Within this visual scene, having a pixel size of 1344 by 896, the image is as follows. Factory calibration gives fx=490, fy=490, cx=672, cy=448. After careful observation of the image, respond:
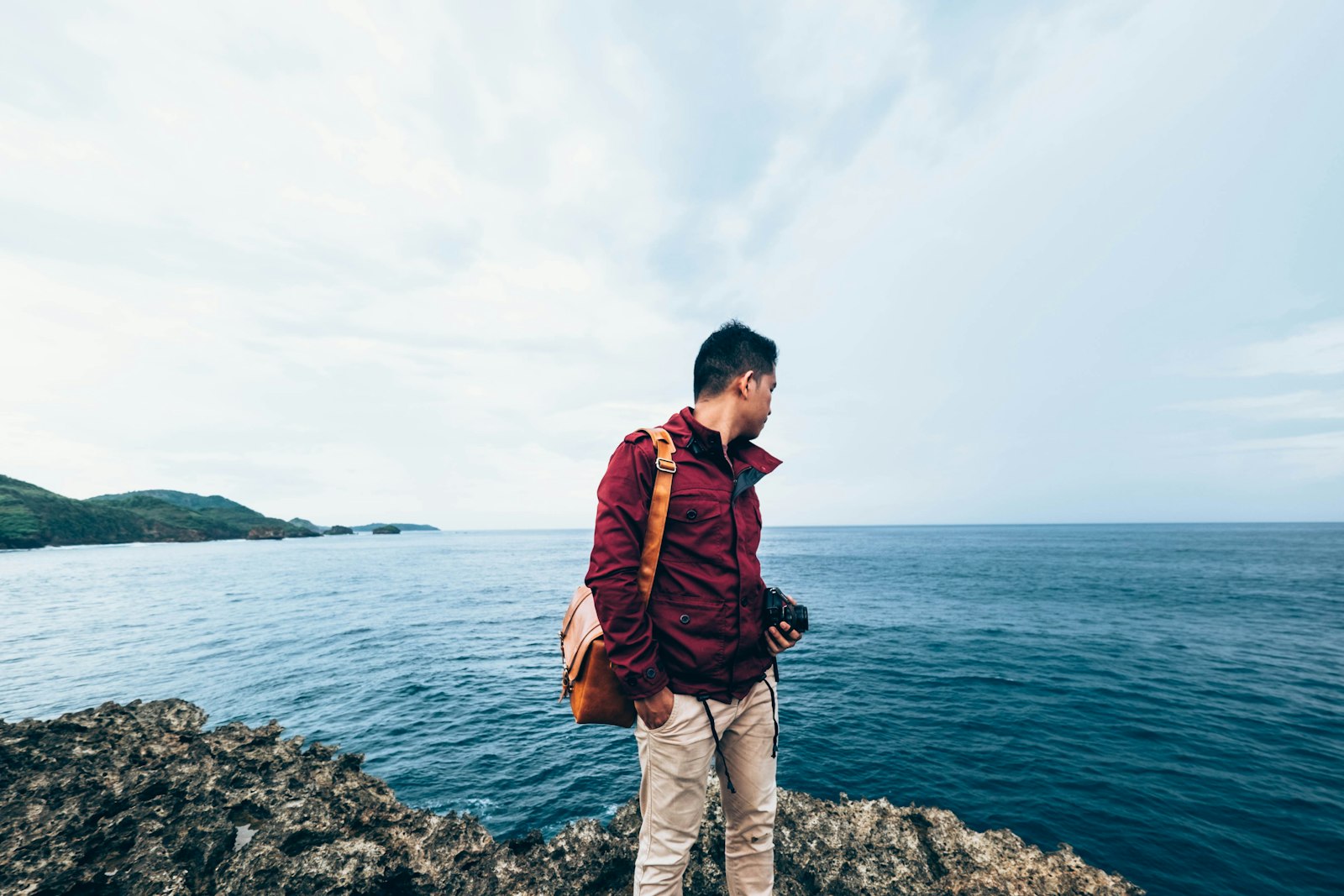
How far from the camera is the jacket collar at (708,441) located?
9.89ft

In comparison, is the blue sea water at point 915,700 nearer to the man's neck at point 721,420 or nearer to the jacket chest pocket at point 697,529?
the jacket chest pocket at point 697,529

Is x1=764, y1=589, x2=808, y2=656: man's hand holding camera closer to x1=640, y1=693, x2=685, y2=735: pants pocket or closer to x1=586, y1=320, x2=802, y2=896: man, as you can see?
x1=586, y1=320, x2=802, y2=896: man

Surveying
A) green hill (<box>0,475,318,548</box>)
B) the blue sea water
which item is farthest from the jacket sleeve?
green hill (<box>0,475,318,548</box>)

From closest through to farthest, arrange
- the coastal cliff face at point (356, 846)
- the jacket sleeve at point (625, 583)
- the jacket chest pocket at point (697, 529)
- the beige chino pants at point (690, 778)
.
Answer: the jacket sleeve at point (625, 583) < the beige chino pants at point (690, 778) < the jacket chest pocket at point (697, 529) < the coastal cliff face at point (356, 846)

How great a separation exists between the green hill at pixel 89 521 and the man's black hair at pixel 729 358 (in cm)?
14954

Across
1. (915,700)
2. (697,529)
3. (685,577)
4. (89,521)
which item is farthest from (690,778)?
(89,521)

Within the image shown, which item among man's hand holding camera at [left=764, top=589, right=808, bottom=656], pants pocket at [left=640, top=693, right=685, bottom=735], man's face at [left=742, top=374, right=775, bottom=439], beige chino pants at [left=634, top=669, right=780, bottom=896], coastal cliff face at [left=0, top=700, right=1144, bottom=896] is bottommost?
coastal cliff face at [left=0, top=700, right=1144, bottom=896]

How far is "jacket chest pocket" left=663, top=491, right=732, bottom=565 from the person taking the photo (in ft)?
9.35

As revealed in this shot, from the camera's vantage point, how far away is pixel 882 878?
512 centimetres

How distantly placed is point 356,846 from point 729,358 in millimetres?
6130

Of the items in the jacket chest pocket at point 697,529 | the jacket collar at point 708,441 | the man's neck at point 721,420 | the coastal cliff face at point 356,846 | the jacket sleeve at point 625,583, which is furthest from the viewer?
the coastal cliff face at point 356,846

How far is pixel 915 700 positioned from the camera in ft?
53.8

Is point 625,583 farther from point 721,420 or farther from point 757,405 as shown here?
point 757,405

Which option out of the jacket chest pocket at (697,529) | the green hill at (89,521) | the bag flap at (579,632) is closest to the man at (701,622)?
the jacket chest pocket at (697,529)
